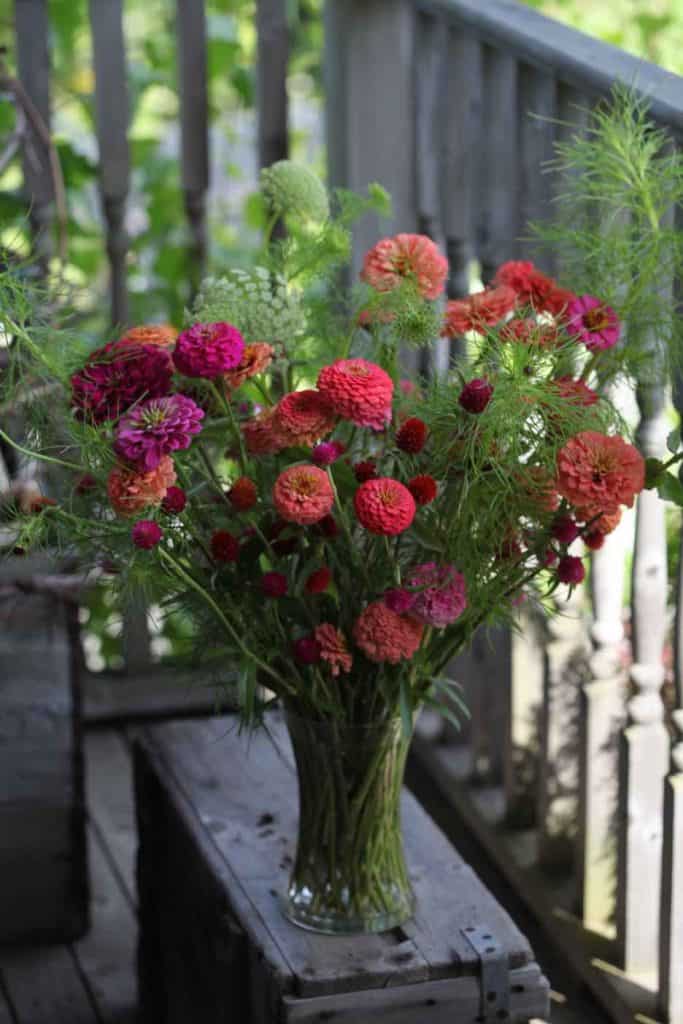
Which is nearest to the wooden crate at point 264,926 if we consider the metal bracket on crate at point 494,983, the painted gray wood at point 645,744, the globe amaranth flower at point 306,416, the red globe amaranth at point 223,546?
the metal bracket on crate at point 494,983

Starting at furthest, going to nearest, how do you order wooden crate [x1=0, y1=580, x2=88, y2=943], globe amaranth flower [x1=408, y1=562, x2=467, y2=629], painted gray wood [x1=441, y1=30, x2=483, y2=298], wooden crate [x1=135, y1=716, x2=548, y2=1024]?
1. painted gray wood [x1=441, y1=30, x2=483, y2=298]
2. wooden crate [x1=0, y1=580, x2=88, y2=943]
3. wooden crate [x1=135, y1=716, x2=548, y2=1024]
4. globe amaranth flower [x1=408, y1=562, x2=467, y2=629]

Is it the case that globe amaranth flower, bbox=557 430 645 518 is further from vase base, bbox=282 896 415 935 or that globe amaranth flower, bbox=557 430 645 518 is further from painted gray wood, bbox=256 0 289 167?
painted gray wood, bbox=256 0 289 167

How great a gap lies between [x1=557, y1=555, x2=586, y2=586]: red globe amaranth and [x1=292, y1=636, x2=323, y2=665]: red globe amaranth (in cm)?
22

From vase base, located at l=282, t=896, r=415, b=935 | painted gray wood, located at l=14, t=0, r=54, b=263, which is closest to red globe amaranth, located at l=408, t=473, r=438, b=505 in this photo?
vase base, located at l=282, t=896, r=415, b=935

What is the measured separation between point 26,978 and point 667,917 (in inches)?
32.1

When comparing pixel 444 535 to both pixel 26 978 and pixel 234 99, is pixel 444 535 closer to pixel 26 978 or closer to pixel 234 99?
pixel 26 978

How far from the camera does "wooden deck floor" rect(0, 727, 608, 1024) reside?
1902 millimetres

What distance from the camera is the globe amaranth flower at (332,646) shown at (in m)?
1.33

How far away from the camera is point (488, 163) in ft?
6.63

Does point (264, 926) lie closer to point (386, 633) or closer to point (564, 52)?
point (386, 633)

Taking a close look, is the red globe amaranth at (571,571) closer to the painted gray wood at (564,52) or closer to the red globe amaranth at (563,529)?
the red globe amaranth at (563,529)

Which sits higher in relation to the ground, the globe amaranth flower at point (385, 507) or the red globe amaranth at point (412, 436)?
the red globe amaranth at point (412, 436)

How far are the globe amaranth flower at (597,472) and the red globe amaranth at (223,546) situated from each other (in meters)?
0.28

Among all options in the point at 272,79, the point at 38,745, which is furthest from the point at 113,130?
the point at 38,745
